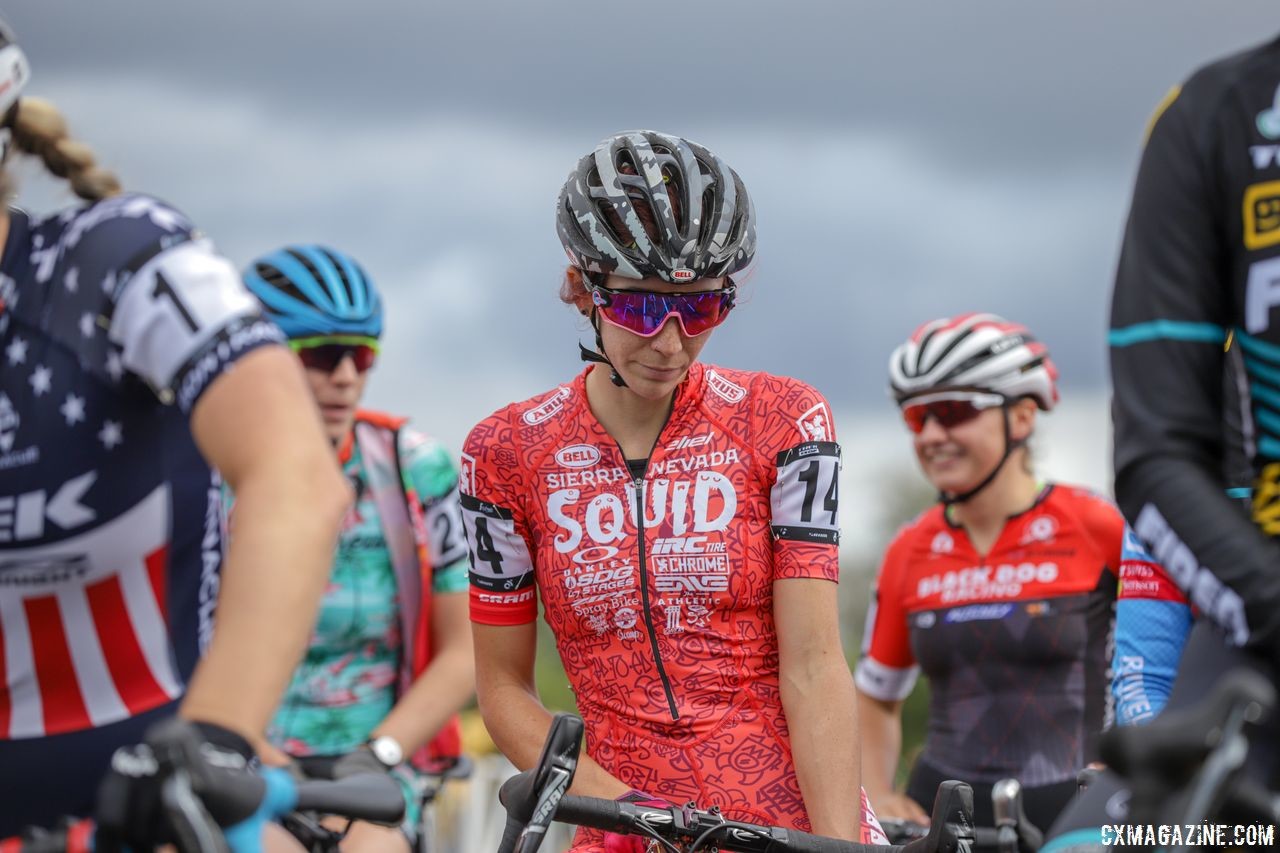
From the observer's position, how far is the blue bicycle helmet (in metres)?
7.82

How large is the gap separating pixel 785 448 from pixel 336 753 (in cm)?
341

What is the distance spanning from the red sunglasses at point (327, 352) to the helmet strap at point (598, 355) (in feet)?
9.46

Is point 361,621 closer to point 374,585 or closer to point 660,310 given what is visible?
point 374,585

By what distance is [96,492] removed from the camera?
3189 mm

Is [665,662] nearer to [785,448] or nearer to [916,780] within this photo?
[785,448]

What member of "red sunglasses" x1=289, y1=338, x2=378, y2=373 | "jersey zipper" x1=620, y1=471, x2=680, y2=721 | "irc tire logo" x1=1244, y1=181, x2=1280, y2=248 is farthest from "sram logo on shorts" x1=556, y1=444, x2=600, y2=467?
"red sunglasses" x1=289, y1=338, x2=378, y2=373

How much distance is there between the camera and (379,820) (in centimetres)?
295

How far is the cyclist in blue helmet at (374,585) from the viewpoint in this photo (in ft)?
24.7

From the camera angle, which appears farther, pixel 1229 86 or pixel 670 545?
pixel 670 545

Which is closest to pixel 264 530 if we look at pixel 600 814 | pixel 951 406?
pixel 600 814

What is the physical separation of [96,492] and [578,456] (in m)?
1.94

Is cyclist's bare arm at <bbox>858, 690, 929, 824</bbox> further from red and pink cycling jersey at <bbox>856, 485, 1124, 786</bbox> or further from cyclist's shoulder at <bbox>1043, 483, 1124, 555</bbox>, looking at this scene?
cyclist's shoulder at <bbox>1043, 483, 1124, 555</bbox>

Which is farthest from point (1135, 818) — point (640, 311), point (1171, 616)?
point (1171, 616)

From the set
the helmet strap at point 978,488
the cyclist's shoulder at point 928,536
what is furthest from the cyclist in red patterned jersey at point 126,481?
the cyclist's shoulder at point 928,536
